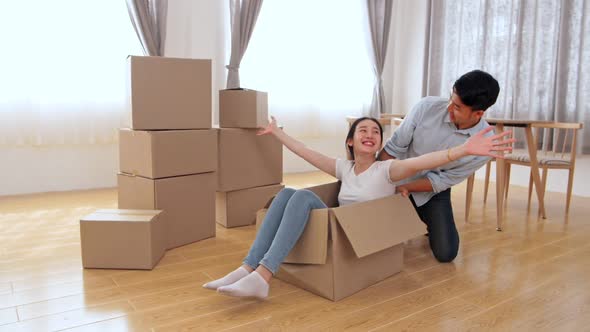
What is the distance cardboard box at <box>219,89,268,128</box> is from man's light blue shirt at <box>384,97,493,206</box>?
751mm

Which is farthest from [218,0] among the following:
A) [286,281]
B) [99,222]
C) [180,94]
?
[286,281]

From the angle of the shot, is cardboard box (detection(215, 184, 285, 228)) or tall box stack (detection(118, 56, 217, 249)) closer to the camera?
tall box stack (detection(118, 56, 217, 249))

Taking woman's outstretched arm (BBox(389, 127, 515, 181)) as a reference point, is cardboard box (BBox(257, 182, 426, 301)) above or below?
below

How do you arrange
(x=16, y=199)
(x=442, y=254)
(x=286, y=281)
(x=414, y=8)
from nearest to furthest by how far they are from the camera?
(x=286, y=281), (x=442, y=254), (x=16, y=199), (x=414, y=8)

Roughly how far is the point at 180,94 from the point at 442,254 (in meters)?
1.46

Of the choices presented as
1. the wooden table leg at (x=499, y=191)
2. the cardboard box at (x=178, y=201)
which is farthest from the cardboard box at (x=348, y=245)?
the wooden table leg at (x=499, y=191)

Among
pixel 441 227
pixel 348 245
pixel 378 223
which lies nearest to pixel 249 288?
pixel 348 245

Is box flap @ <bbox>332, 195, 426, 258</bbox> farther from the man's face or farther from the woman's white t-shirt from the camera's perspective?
the man's face

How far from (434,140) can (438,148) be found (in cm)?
4

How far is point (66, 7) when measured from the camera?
3.46 m

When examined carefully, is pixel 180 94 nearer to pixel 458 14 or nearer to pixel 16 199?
pixel 16 199

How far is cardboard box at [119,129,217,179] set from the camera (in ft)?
6.88

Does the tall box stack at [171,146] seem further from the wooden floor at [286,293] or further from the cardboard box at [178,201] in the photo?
the wooden floor at [286,293]

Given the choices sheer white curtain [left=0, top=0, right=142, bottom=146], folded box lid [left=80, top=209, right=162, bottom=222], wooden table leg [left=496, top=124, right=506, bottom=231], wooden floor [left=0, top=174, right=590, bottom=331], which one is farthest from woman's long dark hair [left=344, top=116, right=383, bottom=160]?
sheer white curtain [left=0, top=0, right=142, bottom=146]
